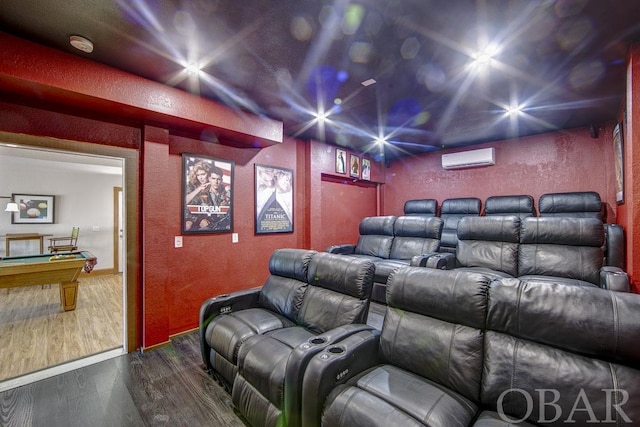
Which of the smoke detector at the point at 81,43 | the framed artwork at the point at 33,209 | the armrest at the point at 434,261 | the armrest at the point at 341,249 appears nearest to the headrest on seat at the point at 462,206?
the armrest at the point at 434,261

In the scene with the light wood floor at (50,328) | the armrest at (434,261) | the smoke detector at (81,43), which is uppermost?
the smoke detector at (81,43)

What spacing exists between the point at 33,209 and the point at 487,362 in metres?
8.10

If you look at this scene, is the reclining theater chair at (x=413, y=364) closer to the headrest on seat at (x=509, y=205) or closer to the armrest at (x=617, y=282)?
the armrest at (x=617, y=282)

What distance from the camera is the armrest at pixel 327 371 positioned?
1.33m

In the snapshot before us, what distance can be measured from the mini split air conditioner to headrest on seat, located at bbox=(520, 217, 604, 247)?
1.88 m

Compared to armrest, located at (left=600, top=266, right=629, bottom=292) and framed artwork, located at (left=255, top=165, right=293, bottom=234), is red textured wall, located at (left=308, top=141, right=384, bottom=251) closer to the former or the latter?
framed artwork, located at (left=255, top=165, right=293, bottom=234)

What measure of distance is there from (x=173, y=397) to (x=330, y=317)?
4.42 feet

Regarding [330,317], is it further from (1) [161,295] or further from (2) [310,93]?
(2) [310,93]

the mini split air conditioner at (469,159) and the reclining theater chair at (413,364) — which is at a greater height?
the mini split air conditioner at (469,159)

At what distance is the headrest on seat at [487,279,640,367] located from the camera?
1.10 metres

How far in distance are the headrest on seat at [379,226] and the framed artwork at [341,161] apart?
1.11 meters

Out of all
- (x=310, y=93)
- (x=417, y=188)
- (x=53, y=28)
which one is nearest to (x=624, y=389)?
(x=310, y=93)

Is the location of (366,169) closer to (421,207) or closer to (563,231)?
(421,207)

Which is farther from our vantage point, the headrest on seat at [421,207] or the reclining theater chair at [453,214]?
the headrest on seat at [421,207]
